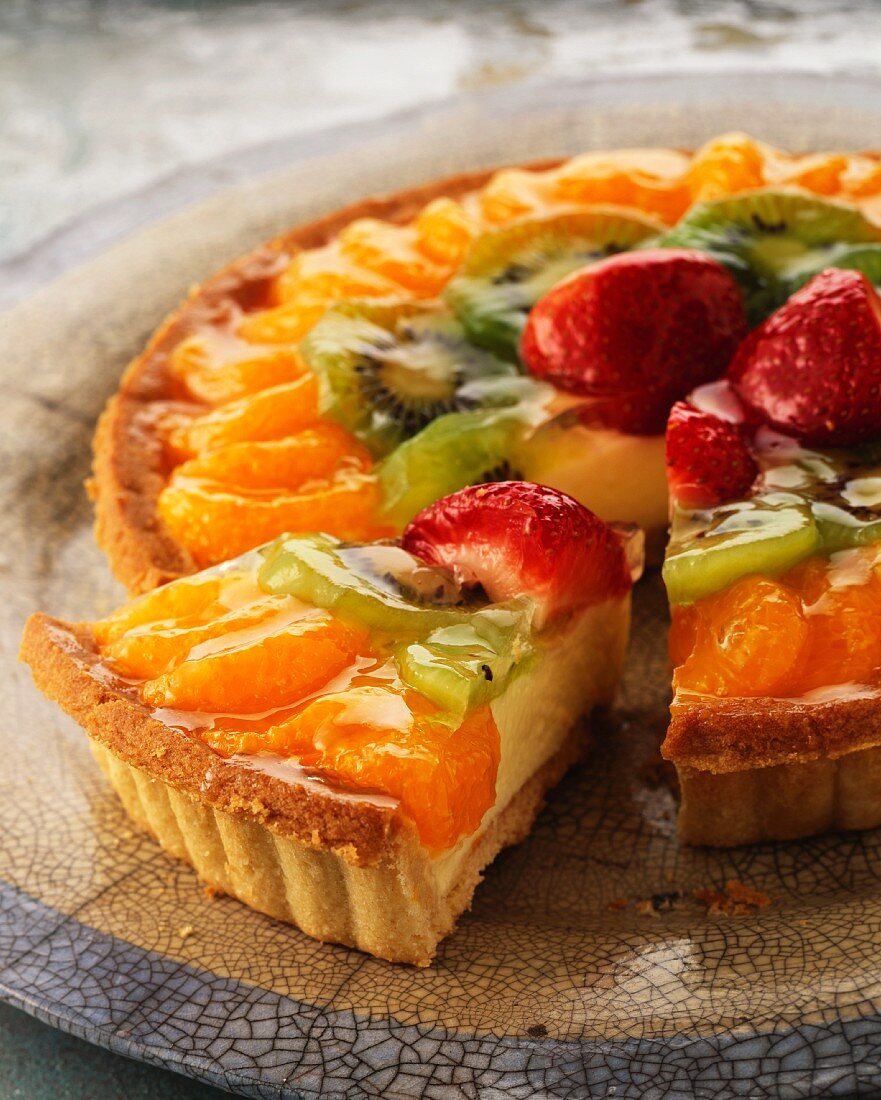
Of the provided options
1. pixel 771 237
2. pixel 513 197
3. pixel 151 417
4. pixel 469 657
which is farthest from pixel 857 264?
pixel 151 417

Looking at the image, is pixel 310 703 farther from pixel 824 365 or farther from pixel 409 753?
→ pixel 824 365

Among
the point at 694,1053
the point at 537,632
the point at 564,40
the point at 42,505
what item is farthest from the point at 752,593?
the point at 564,40

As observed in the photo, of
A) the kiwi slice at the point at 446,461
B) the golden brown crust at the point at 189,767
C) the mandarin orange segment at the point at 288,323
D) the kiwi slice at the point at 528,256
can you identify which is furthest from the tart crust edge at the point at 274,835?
the kiwi slice at the point at 528,256

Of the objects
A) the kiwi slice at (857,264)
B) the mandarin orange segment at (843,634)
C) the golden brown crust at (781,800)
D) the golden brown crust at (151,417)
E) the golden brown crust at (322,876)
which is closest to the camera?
the golden brown crust at (322,876)

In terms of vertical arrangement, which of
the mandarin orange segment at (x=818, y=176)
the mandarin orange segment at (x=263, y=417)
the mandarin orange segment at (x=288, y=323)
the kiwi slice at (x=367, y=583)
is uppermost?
the mandarin orange segment at (x=818, y=176)

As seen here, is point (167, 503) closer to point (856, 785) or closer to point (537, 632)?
point (537, 632)

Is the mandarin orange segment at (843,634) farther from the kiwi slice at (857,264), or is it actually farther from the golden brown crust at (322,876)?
the kiwi slice at (857,264)
